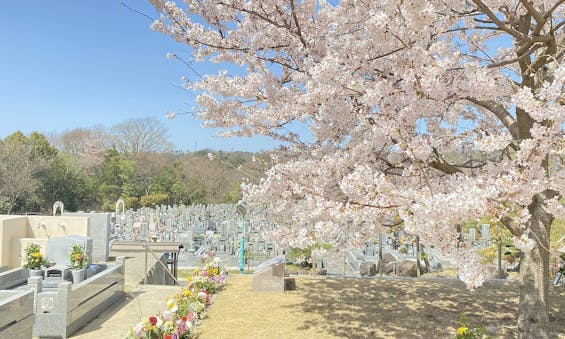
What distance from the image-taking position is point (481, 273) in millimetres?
3615

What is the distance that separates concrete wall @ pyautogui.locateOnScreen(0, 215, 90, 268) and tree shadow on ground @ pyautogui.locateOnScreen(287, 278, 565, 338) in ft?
21.2

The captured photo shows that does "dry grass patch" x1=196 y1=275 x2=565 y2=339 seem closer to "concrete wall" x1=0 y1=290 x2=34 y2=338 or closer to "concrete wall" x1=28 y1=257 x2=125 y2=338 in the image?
"concrete wall" x1=28 y1=257 x2=125 y2=338

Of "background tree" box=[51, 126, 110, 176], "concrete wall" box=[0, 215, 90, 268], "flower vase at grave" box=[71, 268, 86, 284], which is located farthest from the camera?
"background tree" box=[51, 126, 110, 176]

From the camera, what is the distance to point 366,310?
772 cm

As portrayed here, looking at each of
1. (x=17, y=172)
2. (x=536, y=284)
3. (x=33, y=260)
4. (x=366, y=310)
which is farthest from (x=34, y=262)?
(x=17, y=172)

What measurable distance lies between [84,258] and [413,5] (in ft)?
26.8

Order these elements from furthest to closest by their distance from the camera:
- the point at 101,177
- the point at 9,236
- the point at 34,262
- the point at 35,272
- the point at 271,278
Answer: the point at 101,177 < the point at 9,236 < the point at 271,278 < the point at 34,262 < the point at 35,272

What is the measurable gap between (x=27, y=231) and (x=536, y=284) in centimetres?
1183

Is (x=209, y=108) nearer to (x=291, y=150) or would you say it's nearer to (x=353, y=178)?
(x=291, y=150)

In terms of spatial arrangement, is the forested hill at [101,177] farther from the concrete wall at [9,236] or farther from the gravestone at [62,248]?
the gravestone at [62,248]

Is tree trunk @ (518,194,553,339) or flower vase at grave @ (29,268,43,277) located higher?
tree trunk @ (518,194,553,339)

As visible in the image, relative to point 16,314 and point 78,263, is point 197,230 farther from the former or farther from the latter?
point 16,314

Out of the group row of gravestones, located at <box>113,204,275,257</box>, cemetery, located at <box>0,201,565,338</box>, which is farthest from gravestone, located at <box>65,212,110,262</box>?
row of gravestones, located at <box>113,204,275,257</box>

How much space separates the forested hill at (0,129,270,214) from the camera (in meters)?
29.1
